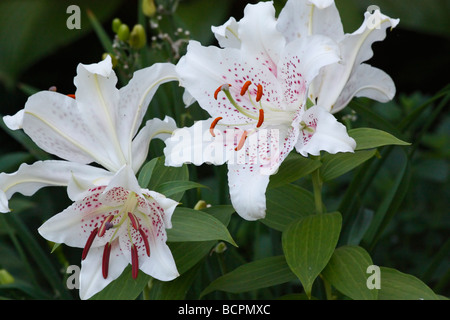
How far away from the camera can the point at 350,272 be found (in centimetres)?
67

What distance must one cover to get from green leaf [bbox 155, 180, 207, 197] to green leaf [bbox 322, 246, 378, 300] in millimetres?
172

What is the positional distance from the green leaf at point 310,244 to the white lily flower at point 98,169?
130mm

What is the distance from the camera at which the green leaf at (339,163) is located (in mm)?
686

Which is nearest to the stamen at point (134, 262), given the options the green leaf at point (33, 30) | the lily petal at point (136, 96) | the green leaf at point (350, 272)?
the lily petal at point (136, 96)

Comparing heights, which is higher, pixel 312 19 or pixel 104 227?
pixel 312 19

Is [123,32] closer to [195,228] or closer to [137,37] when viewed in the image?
[137,37]

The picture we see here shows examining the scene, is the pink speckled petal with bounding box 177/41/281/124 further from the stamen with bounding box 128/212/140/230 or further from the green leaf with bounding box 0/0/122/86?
the green leaf with bounding box 0/0/122/86

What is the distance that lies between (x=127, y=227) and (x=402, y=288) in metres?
0.30

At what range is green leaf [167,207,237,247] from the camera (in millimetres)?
618

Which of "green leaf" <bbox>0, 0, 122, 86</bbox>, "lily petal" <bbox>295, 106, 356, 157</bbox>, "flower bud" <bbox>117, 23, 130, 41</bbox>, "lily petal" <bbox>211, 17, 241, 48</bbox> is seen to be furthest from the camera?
"green leaf" <bbox>0, 0, 122, 86</bbox>

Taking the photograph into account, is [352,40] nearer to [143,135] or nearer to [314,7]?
[314,7]

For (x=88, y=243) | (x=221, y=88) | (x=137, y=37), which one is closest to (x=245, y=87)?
(x=221, y=88)

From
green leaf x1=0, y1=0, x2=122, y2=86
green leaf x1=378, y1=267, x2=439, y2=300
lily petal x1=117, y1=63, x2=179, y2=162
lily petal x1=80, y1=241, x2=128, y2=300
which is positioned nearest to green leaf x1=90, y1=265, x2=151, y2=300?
lily petal x1=80, y1=241, x2=128, y2=300

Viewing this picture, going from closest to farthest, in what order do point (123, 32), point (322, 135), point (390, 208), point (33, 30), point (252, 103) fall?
1. point (322, 135)
2. point (252, 103)
3. point (390, 208)
4. point (123, 32)
5. point (33, 30)
